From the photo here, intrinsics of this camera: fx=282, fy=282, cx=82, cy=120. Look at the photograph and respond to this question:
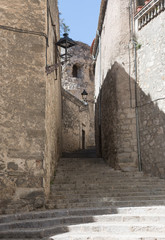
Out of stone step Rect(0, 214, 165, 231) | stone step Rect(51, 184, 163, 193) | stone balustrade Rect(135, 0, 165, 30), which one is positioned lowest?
stone step Rect(0, 214, 165, 231)

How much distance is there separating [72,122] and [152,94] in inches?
326

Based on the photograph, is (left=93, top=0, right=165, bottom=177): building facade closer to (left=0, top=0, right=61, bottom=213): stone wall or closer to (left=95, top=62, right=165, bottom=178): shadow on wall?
(left=95, top=62, right=165, bottom=178): shadow on wall

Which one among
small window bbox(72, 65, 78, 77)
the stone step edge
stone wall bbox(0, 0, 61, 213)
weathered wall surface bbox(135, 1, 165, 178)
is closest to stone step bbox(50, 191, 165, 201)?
stone wall bbox(0, 0, 61, 213)

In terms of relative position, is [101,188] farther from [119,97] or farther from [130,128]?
[119,97]

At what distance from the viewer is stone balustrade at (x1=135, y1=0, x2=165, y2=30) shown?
8.54m

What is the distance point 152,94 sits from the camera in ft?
28.0

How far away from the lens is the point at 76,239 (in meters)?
3.91

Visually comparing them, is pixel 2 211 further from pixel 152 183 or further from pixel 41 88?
pixel 152 183

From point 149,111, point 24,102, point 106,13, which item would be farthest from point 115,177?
point 106,13

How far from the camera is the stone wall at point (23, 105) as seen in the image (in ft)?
17.2

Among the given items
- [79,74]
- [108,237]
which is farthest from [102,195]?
[79,74]

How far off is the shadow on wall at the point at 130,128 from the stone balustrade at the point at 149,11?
1640 millimetres

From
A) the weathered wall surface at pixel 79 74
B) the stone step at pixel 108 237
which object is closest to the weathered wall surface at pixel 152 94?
the stone step at pixel 108 237

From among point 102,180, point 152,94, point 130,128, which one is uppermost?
point 152,94
